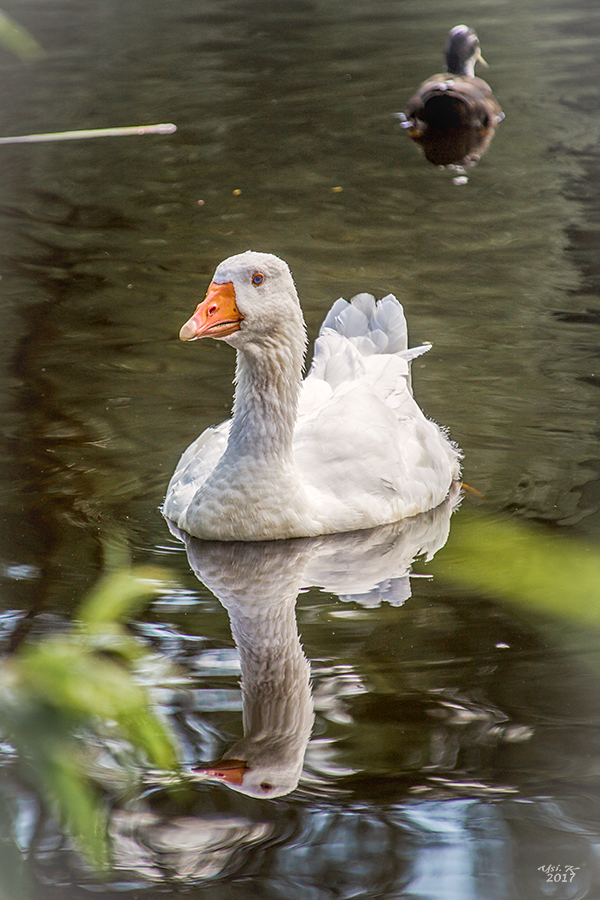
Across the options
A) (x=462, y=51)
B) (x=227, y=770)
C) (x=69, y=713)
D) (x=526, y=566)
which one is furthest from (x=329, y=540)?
(x=462, y=51)

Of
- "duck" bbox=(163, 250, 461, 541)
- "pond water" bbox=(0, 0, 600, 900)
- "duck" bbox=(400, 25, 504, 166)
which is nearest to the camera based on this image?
"pond water" bbox=(0, 0, 600, 900)

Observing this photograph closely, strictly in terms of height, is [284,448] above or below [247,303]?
below

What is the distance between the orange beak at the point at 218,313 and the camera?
4.91 meters

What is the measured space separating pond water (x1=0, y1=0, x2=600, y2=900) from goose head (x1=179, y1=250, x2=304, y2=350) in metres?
1.09

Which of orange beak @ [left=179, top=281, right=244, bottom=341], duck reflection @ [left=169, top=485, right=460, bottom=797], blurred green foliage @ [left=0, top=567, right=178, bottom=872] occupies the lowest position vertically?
duck reflection @ [left=169, top=485, right=460, bottom=797]

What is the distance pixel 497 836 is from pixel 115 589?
235 centimetres

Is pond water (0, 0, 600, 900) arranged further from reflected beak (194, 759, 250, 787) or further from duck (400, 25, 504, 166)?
duck (400, 25, 504, 166)

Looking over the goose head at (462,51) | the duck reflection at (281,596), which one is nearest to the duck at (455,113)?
the goose head at (462,51)

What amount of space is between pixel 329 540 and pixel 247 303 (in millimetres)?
1260

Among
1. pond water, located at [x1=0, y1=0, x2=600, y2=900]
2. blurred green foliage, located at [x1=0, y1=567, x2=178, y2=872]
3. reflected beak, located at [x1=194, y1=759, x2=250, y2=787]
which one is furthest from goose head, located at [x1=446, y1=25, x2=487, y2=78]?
blurred green foliage, located at [x1=0, y1=567, x2=178, y2=872]

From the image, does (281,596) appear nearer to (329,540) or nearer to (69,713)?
(329,540)

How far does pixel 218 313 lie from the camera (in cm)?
500

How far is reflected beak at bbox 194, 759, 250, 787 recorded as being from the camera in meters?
3.48

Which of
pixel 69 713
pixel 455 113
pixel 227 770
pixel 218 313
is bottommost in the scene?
pixel 227 770
